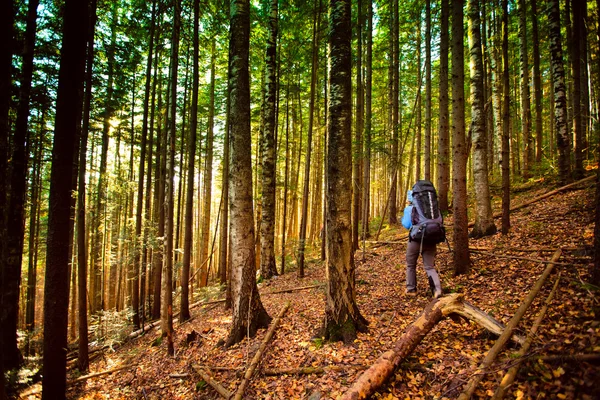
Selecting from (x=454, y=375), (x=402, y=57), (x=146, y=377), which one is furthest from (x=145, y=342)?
(x=402, y=57)

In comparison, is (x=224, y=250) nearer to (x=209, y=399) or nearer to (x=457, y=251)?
(x=209, y=399)

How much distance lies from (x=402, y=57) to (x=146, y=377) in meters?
19.5

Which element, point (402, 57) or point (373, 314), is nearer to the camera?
point (373, 314)

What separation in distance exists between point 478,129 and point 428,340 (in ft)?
17.6

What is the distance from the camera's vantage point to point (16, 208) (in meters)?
7.53

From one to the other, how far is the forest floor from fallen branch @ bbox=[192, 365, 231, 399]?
0.36 ft

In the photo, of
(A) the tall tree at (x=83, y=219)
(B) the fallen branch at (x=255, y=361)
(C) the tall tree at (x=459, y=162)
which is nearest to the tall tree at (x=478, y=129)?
(C) the tall tree at (x=459, y=162)

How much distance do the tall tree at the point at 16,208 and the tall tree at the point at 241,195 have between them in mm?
5555

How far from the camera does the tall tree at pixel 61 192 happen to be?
161 inches

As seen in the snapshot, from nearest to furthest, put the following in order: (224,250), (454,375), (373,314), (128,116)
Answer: (454,375), (373,314), (224,250), (128,116)

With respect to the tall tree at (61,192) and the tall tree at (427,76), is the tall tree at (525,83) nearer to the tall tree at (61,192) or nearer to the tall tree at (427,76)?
the tall tree at (427,76)

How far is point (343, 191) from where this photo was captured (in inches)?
170

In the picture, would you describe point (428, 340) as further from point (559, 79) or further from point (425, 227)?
point (559, 79)

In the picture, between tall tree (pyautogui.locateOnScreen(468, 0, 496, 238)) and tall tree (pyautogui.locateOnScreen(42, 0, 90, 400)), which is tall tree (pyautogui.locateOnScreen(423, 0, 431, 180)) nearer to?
tall tree (pyautogui.locateOnScreen(468, 0, 496, 238))
